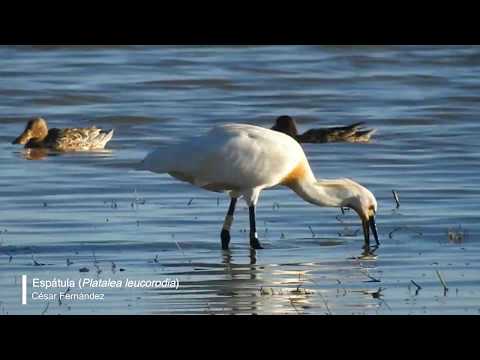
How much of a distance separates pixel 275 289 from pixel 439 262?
5.45 ft

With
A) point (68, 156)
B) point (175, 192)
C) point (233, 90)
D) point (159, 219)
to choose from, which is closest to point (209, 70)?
point (233, 90)

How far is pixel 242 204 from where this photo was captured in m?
15.1

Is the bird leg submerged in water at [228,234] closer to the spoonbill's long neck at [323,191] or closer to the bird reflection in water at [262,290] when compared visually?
the bird reflection in water at [262,290]

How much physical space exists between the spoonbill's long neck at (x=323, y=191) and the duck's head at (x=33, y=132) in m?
8.61

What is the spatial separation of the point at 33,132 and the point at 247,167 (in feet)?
31.9

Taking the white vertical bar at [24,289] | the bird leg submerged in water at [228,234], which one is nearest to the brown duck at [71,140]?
the bird leg submerged in water at [228,234]

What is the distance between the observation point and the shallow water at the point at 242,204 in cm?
1037

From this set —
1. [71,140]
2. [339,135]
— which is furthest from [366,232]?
[339,135]

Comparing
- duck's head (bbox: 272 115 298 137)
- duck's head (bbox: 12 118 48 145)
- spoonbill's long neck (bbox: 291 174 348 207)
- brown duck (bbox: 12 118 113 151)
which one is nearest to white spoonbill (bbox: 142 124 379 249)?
spoonbill's long neck (bbox: 291 174 348 207)

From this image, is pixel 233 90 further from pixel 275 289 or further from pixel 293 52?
pixel 275 289

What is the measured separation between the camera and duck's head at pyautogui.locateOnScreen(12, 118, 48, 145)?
21.6m

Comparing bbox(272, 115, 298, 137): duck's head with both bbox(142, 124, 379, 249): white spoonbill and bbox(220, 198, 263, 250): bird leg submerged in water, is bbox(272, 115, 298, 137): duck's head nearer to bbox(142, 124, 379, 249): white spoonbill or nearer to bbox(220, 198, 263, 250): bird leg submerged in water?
bbox(142, 124, 379, 249): white spoonbill

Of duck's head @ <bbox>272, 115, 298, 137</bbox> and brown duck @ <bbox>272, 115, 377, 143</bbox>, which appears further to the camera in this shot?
duck's head @ <bbox>272, 115, 298, 137</bbox>

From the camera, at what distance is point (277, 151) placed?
42.4 feet
